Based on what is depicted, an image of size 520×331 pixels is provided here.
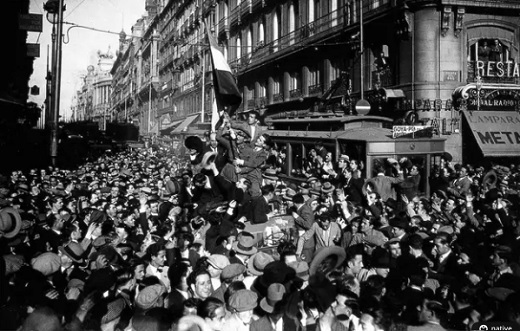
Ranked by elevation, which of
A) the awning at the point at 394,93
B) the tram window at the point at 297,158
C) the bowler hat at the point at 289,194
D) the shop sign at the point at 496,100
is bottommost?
the bowler hat at the point at 289,194

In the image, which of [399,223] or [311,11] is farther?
[311,11]

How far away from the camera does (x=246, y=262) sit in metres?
6.39

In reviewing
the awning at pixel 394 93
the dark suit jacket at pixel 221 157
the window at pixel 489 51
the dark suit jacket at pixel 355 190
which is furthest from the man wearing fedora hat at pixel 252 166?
the window at pixel 489 51

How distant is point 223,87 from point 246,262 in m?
4.70

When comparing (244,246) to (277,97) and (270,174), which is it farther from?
(277,97)

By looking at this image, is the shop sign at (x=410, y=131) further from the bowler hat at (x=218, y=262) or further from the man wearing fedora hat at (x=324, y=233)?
the bowler hat at (x=218, y=262)

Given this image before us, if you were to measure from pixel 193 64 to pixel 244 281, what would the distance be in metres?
41.9

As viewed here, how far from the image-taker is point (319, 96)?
2534 centimetres

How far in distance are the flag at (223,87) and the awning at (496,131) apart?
10381 millimetres

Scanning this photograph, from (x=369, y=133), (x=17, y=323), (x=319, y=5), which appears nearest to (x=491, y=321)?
(x=17, y=323)

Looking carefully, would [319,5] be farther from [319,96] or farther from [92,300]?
[92,300]

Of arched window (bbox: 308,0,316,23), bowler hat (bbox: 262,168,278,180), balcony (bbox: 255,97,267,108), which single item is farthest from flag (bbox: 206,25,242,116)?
balcony (bbox: 255,97,267,108)

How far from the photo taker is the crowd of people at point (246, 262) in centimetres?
476

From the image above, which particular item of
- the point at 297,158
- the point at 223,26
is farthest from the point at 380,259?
the point at 223,26
